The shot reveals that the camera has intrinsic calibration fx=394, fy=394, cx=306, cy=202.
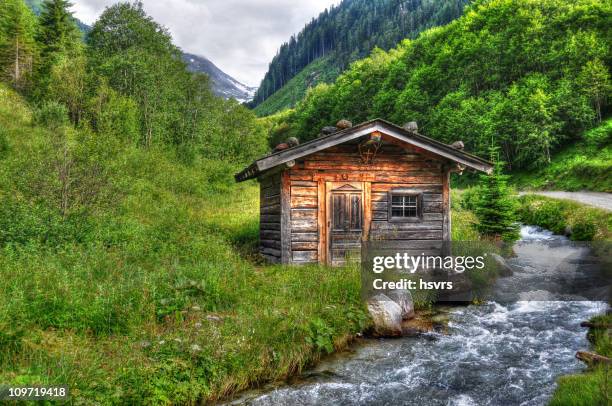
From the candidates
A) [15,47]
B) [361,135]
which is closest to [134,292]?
[361,135]

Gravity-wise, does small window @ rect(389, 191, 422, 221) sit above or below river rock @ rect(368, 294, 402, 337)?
above

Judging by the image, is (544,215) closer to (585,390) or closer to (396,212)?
(396,212)

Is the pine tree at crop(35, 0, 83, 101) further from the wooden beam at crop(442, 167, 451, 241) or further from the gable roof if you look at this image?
the wooden beam at crop(442, 167, 451, 241)

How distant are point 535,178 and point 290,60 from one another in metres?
166

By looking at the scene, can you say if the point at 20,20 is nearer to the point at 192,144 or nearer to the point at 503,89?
the point at 192,144

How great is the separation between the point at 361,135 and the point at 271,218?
406 centimetres

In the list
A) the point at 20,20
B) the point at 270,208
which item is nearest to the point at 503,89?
the point at 270,208

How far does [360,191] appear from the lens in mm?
12297

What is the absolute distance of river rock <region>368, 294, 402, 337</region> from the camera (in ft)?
26.5

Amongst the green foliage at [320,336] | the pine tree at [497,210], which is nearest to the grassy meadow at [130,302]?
the green foliage at [320,336]

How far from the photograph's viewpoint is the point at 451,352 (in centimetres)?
739

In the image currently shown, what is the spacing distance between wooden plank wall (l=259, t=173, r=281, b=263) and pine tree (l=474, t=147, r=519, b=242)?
845 centimetres

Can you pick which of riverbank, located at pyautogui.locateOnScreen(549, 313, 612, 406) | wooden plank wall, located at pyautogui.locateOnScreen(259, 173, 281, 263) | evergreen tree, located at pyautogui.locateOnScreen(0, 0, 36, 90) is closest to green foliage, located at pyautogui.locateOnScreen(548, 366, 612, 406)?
riverbank, located at pyautogui.locateOnScreen(549, 313, 612, 406)

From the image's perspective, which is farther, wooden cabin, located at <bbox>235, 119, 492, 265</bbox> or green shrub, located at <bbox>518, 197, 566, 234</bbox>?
green shrub, located at <bbox>518, 197, 566, 234</bbox>
